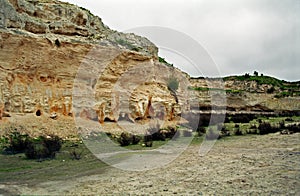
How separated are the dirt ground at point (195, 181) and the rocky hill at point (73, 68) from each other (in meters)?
9.28

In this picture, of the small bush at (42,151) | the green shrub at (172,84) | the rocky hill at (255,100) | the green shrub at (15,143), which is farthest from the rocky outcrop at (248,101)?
the small bush at (42,151)

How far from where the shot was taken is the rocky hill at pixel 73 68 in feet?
→ 52.3

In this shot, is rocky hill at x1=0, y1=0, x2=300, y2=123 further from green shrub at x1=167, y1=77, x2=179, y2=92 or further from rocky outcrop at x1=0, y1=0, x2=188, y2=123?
green shrub at x1=167, y1=77, x2=179, y2=92

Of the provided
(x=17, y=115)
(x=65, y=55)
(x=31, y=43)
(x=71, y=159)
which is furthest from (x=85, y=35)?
(x=71, y=159)

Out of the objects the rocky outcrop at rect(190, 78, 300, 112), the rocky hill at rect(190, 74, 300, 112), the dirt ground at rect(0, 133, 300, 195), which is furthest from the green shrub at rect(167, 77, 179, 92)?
the dirt ground at rect(0, 133, 300, 195)

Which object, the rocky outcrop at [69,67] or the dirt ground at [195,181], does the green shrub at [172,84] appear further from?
the dirt ground at [195,181]

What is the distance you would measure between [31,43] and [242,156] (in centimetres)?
1296

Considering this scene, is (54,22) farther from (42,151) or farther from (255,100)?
(255,100)

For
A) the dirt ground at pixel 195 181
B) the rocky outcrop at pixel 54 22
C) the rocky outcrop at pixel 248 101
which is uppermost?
the rocky outcrop at pixel 54 22

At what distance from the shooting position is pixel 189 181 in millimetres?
6984

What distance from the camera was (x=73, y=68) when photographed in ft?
60.2

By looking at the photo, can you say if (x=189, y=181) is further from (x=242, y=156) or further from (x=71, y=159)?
(x=71, y=159)

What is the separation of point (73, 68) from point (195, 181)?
530 inches

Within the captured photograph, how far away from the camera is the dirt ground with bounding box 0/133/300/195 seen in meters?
6.07
